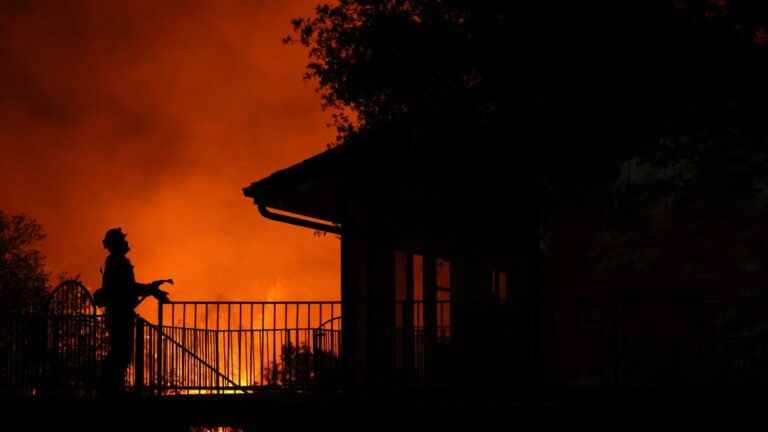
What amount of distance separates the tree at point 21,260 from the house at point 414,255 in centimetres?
3441

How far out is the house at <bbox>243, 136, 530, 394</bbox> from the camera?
1388 centimetres

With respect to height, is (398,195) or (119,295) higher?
(398,195)

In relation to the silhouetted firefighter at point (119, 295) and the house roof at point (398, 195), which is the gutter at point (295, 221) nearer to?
the house roof at point (398, 195)

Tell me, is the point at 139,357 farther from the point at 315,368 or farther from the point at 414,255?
the point at 414,255

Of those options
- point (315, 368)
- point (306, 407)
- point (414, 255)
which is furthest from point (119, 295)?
point (414, 255)

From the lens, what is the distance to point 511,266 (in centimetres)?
1611

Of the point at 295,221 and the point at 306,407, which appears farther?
the point at 295,221

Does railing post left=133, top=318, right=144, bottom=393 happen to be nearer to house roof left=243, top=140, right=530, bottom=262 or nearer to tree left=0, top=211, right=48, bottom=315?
house roof left=243, top=140, right=530, bottom=262

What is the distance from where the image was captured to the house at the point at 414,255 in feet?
45.5

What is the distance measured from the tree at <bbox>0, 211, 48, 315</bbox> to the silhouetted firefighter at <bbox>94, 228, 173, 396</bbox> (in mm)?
39136

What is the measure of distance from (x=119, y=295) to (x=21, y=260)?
42.1 m

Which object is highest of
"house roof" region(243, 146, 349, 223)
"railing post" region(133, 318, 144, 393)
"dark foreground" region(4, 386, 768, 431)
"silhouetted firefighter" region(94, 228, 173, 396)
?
"house roof" region(243, 146, 349, 223)

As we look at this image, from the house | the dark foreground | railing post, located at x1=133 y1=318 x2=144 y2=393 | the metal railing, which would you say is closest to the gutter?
the house

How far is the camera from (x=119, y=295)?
39.1 ft
